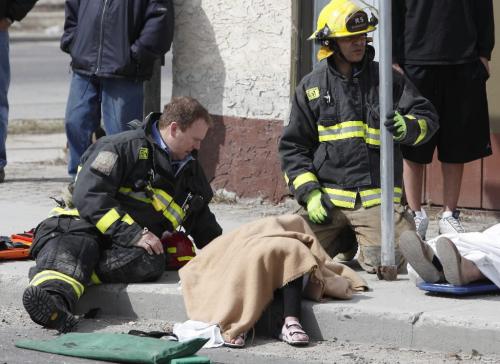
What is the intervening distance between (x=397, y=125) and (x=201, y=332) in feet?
5.01

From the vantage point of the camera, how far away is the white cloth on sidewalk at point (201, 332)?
591 cm

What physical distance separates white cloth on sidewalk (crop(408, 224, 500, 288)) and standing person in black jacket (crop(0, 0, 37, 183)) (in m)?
4.57

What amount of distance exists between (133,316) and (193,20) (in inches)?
126

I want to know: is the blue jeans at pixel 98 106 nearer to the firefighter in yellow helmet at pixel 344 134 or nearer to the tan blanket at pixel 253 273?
the firefighter in yellow helmet at pixel 344 134

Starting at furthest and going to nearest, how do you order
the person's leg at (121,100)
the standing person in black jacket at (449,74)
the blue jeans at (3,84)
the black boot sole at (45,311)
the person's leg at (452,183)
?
the blue jeans at (3,84) → the person's leg at (121,100) → the person's leg at (452,183) → the standing person in black jacket at (449,74) → the black boot sole at (45,311)

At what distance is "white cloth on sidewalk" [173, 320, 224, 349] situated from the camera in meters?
5.91

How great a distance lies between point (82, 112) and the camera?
→ 360 inches

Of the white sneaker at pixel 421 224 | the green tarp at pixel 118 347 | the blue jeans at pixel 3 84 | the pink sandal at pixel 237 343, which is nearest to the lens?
the green tarp at pixel 118 347

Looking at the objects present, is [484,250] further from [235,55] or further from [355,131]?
[235,55]

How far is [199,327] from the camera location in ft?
19.7

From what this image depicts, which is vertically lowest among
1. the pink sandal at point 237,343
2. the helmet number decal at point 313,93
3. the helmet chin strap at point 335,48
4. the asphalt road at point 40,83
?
the asphalt road at point 40,83

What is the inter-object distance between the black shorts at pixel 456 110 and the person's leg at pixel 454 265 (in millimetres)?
1859

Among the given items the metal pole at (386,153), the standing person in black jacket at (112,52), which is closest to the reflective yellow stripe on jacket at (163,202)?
the metal pole at (386,153)

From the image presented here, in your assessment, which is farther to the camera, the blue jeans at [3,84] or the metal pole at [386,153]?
the blue jeans at [3,84]
